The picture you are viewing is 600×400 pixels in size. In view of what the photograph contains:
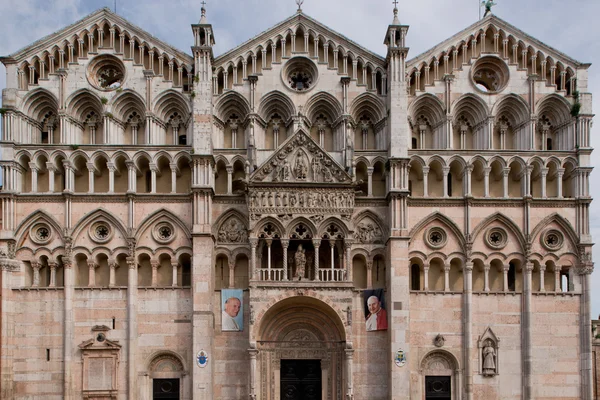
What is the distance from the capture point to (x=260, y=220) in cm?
3181

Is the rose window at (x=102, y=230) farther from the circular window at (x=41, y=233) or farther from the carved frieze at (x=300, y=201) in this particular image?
the carved frieze at (x=300, y=201)

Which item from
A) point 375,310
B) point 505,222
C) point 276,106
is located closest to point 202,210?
point 276,106

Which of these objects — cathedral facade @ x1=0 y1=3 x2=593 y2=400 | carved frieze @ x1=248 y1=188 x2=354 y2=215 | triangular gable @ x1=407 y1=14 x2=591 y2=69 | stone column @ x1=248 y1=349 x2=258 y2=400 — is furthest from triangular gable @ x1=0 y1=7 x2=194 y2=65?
stone column @ x1=248 y1=349 x2=258 y2=400

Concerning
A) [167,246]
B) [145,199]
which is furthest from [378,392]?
[145,199]

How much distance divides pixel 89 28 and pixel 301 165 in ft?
40.7

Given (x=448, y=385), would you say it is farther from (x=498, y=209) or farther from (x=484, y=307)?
(x=498, y=209)

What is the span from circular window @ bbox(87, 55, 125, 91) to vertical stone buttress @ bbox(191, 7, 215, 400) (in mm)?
4014

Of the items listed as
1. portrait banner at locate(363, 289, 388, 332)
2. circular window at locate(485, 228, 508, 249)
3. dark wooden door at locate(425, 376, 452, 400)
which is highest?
circular window at locate(485, 228, 508, 249)

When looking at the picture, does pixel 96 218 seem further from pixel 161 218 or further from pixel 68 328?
pixel 68 328

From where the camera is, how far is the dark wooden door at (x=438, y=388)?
106ft

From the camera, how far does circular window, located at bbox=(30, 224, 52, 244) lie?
3247 cm

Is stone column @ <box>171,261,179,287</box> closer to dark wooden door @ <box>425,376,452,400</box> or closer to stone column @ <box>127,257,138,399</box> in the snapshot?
stone column @ <box>127,257,138,399</box>

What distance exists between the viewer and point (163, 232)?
32969 millimetres

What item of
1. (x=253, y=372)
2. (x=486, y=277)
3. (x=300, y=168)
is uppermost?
(x=300, y=168)
